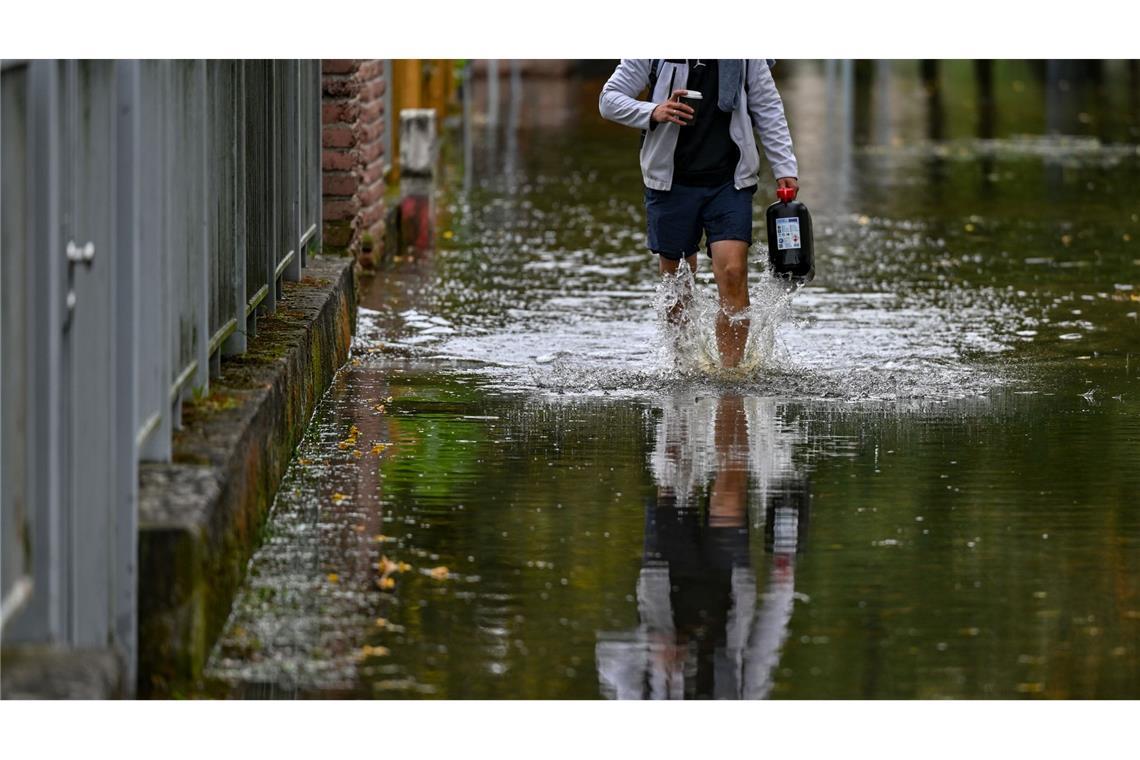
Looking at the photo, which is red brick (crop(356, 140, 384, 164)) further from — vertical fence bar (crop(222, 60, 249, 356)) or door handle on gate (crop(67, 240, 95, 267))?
door handle on gate (crop(67, 240, 95, 267))

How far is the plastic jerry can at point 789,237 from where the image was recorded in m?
9.05

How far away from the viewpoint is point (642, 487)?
7.38 metres

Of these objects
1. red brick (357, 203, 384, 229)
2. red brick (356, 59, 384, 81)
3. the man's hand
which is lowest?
red brick (357, 203, 384, 229)

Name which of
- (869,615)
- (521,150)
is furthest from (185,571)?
(521,150)

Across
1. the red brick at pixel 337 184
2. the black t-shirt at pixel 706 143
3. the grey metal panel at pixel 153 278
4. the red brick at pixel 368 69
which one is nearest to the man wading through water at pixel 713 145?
the black t-shirt at pixel 706 143

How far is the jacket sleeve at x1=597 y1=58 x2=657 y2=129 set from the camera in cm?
893

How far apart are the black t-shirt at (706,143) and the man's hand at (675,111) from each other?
0.52 ft

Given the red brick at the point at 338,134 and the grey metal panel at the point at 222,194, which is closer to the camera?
the grey metal panel at the point at 222,194

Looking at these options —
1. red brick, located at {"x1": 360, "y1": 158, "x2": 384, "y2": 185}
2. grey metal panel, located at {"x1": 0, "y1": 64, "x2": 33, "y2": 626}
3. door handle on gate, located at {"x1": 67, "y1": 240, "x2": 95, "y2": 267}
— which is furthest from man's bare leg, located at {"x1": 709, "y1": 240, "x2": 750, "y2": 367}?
grey metal panel, located at {"x1": 0, "y1": 64, "x2": 33, "y2": 626}

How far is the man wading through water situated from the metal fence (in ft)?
9.87

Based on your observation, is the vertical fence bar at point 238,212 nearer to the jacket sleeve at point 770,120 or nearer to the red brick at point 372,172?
the jacket sleeve at point 770,120

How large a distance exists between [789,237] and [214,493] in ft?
13.5

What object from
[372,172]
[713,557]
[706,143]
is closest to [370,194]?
[372,172]

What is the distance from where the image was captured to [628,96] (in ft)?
29.8
